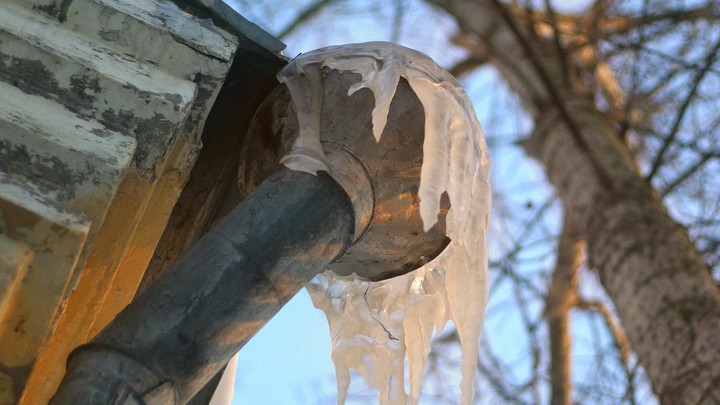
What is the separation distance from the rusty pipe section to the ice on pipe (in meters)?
0.11

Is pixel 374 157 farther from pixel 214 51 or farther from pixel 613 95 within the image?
pixel 613 95

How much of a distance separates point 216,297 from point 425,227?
33 cm

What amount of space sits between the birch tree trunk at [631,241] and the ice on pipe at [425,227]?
3.78ft

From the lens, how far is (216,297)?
1469 millimetres

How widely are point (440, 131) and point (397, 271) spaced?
0.38 m

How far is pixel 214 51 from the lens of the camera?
171 centimetres

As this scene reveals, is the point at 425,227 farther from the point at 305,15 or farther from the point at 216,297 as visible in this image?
the point at 305,15

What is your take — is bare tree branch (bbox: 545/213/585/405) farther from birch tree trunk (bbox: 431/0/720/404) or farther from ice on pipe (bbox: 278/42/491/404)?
ice on pipe (bbox: 278/42/491/404)

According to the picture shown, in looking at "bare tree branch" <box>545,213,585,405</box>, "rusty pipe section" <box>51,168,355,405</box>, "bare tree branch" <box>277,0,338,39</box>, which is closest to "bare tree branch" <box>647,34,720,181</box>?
"bare tree branch" <box>545,213,585,405</box>

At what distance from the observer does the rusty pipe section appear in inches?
53.1

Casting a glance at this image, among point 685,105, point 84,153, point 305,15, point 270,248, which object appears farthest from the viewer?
point 305,15

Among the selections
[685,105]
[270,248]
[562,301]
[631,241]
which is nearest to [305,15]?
[562,301]

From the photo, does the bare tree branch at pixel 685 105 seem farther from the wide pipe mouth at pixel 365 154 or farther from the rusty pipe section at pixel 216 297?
the rusty pipe section at pixel 216 297

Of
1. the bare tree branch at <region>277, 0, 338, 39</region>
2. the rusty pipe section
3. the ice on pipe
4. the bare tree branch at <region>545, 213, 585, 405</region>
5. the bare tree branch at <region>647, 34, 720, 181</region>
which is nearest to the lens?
the rusty pipe section
